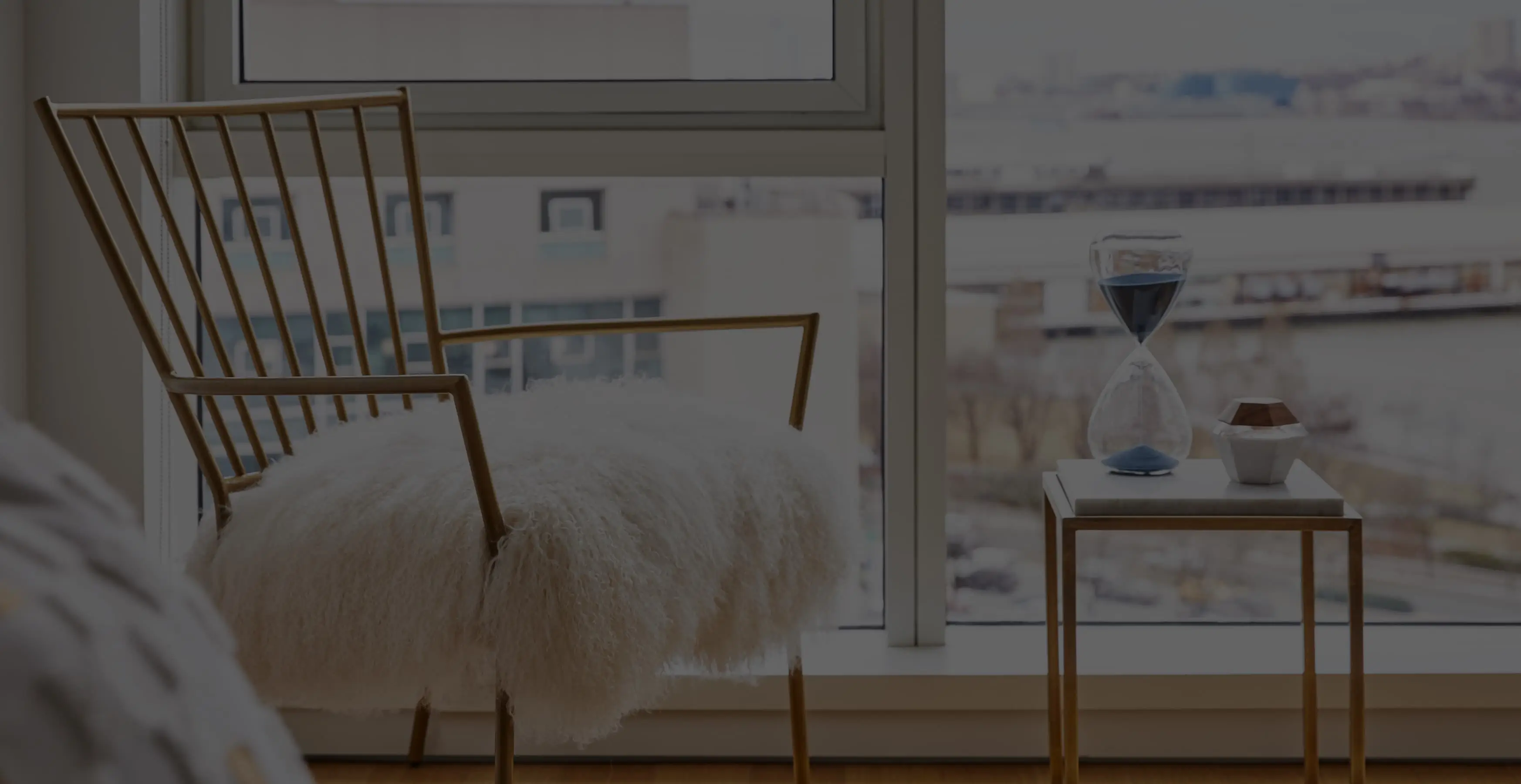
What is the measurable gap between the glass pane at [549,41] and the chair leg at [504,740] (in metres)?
1.16

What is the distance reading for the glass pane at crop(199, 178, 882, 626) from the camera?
2008 mm

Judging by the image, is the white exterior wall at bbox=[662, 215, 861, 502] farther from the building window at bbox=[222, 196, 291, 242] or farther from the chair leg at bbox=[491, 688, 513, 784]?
A: the chair leg at bbox=[491, 688, 513, 784]

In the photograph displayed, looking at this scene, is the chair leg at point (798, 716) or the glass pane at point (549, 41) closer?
the chair leg at point (798, 716)

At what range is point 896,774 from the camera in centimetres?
190

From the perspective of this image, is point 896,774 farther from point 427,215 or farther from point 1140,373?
point 427,215

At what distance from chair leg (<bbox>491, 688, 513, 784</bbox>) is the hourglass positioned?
2.50ft

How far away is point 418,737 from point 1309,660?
1219mm

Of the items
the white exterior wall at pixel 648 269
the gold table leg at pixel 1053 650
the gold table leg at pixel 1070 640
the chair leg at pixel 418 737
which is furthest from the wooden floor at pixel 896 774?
the white exterior wall at pixel 648 269

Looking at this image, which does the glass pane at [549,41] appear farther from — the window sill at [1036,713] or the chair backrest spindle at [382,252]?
the window sill at [1036,713]

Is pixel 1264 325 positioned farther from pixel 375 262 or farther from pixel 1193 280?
pixel 375 262

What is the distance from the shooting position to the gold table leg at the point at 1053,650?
167 centimetres

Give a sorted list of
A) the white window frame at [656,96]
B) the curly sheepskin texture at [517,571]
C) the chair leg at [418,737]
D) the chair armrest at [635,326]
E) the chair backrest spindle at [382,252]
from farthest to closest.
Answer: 1. the white window frame at [656,96]
2. the chair leg at [418,737]
3. the chair backrest spindle at [382,252]
4. the chair armrest at [635,326]
5. the curly sheepskin texture at [517,571]

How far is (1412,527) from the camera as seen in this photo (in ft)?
6.64

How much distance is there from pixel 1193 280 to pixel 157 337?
147 centimetres
